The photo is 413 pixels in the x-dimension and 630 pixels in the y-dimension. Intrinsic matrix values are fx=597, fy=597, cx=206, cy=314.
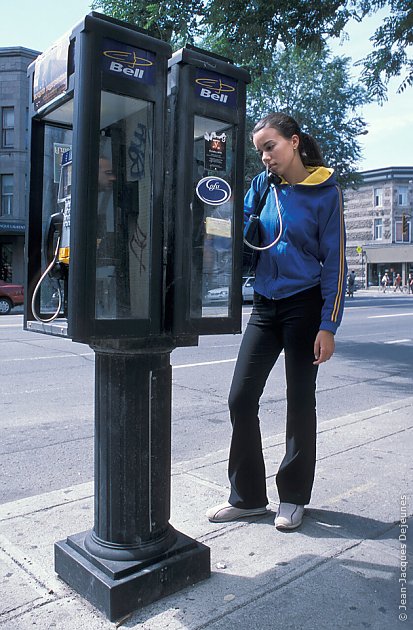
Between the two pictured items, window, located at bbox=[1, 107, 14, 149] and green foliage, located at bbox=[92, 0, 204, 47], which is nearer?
green foliage, located at bbox=[92, 0, 204, 47]

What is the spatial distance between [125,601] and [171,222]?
138cm

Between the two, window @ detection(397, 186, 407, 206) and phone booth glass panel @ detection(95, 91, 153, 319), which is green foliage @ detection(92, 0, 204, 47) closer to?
phone booth glass panel @ detection(95, 91, 153, 319)

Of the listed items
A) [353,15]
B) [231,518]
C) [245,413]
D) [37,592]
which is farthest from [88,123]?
[353,15]

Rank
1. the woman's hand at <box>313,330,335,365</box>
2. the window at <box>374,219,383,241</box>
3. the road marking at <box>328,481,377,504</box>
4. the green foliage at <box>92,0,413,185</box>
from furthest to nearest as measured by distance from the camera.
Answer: the window at <box>374,219,383,241</box> → the green foliage at <box>92,0,413,185</box> → the road marking at <box>328,481,377,504</box> → the woman's hand at <box>313,330,335,365</box>

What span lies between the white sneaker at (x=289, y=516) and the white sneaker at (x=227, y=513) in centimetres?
13

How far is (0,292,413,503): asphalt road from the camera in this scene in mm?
4316

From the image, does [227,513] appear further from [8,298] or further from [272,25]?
[8,298]

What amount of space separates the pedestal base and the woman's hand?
3.22ft

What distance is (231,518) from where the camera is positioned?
296cm

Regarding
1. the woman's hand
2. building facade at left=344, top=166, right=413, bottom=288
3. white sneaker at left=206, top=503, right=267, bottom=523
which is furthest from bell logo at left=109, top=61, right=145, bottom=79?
building facade at left=344, top=166, right=413, bottom=288

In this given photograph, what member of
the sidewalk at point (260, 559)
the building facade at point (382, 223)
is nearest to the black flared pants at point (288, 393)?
the sidewalk at point (260, 559)

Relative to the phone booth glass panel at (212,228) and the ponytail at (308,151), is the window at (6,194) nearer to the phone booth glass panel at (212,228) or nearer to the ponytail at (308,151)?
the ponytail at (308,151)

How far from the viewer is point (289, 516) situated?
2879mm

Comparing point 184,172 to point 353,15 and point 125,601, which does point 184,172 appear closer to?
point 125,601
